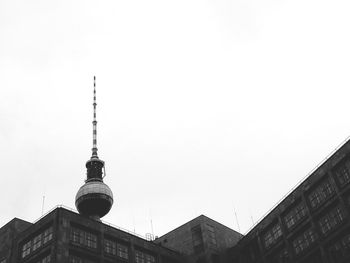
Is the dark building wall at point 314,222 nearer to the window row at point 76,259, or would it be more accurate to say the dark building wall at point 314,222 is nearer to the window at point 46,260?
the window row at point 76,259

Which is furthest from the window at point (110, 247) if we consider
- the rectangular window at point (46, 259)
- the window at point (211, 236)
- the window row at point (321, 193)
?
the window row at point (321, 193)

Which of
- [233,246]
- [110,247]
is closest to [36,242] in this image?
[110,247]

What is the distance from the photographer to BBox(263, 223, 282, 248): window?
219 feet

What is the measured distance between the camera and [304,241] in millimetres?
61875

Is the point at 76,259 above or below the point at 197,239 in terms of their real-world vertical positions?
below

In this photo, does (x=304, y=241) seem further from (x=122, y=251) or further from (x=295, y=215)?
(x=122, y=251)

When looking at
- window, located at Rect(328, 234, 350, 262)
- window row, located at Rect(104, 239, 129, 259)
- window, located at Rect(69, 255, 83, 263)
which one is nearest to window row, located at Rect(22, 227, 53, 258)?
window, located at Rect(69, 255, 83, 263)

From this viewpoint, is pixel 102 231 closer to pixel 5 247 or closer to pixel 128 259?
pixel 128 259

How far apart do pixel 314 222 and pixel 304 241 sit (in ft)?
11.1

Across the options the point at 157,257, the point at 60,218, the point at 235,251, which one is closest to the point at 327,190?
the point at 235,251

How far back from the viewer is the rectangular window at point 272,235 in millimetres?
66812

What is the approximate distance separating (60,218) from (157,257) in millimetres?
18596

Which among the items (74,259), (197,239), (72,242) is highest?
(197,239)

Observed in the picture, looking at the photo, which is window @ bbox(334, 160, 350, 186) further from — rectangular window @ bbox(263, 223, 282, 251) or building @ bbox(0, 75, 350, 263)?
rectangular window @ bbox(263, 223, 282, 251)
